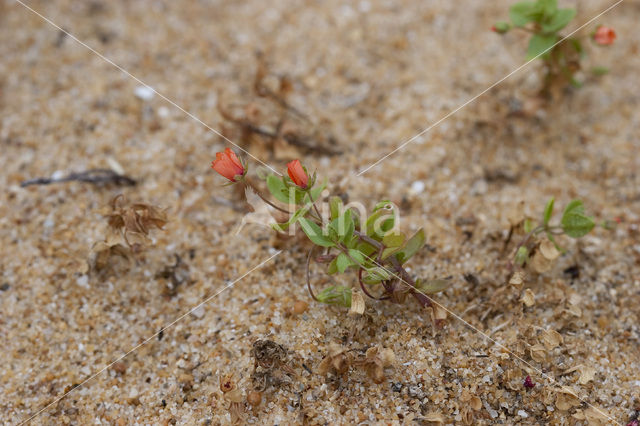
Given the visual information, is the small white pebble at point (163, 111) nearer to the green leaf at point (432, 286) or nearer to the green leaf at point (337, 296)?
the green leaf at point (337, 296)

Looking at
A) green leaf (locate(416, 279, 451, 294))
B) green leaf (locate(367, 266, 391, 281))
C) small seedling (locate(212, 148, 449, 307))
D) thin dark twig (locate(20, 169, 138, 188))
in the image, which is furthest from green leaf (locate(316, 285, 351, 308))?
thin dark twig (locate(20, 169, 138, 188))

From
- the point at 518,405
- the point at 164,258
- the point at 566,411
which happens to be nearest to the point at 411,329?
the point at 518,405

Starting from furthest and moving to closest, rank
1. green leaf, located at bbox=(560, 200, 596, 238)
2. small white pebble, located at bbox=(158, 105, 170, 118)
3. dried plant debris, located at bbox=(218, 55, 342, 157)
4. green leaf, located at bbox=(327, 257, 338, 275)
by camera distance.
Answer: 1. small white pebble, located at bbox=(158, 105, 170, 118)
2. dried plant debris, located at bbox=(218, 55, 342, 157)
3. green leaf, located at bbox=(560, 200, 596, 238)
4. green leaf, located at bbox=(327, 257, 338, 275)

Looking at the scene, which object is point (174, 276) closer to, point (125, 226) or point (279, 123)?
point (125, 226)

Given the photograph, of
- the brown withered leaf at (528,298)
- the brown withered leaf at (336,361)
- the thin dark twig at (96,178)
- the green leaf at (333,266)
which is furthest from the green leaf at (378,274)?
the thin dark twig at (96,178)

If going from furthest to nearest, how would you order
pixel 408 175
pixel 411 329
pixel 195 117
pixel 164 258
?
1. pixel 195 117
2. pixel 408 175
3. pixel 164 258
4. pixel 411 329

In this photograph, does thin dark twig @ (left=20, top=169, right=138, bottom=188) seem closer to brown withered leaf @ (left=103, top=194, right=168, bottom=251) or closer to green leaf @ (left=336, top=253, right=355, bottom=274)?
brown withered leaf @ (left=103, top=194, right=168, bottom=251)

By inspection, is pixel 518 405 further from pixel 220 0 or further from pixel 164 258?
pixel 220 0
